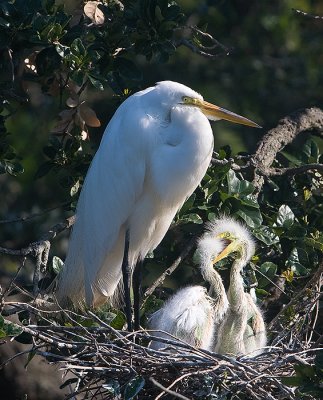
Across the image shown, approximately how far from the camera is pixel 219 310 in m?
4.11

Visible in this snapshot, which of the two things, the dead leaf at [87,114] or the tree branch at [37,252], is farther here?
the dead leaf at [87,114]

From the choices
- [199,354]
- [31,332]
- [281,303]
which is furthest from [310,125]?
[31,332]

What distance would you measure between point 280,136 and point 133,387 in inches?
66.9

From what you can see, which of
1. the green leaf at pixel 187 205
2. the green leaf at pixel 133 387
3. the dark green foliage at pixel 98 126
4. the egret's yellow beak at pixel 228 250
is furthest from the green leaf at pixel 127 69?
the green leaf at pixel 133 387

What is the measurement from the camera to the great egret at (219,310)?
13.1 ft

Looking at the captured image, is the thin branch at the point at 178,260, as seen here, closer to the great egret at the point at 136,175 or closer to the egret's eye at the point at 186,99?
the great egret at the point at 136,175

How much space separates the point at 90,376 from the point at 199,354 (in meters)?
0.40

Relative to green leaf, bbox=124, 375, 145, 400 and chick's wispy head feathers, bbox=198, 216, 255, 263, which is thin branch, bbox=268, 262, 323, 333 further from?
green leaf, bbox=124, 375, 145, 400

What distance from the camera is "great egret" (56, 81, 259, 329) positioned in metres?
4.25

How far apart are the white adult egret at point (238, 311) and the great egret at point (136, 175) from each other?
0.27m

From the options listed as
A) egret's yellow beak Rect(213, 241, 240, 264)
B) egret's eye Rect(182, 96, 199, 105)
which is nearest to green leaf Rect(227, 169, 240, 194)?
egret's yellow beak Rect(213, 241, 240, 264)

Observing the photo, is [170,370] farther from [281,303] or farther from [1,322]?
[281,303]

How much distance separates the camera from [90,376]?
12.0ft

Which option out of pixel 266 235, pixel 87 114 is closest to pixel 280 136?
pixel 266 235
